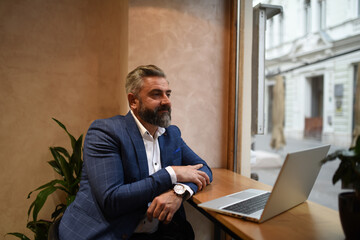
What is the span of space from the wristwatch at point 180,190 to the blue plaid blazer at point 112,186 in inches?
1.4

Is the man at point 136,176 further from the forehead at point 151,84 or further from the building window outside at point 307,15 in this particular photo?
the building window outside at point 307,15

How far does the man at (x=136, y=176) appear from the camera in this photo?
1293mm

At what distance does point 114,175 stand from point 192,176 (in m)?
0.44

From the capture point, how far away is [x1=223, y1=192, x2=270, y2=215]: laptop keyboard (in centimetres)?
114

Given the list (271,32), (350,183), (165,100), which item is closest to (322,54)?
(271,32)

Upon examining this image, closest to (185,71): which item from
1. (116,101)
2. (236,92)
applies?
(236,92)

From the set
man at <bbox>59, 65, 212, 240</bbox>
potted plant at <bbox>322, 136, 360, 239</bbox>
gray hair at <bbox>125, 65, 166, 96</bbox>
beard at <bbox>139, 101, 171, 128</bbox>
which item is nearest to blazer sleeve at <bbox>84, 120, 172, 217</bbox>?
man at <bbox>59, 65, 212, 240</bbox>

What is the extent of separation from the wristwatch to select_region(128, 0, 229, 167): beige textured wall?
0.84 metres

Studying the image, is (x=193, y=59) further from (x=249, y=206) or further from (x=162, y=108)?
(x=249, y=206)

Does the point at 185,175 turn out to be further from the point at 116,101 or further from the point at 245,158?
the point at 116,101

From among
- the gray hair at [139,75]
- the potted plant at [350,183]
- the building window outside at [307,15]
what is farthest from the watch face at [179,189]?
the building window outside at [307,15]

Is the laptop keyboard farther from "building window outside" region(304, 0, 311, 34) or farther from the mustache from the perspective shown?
"building window outside" region(304, 0, 311, 34)

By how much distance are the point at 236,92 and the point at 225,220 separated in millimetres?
1391

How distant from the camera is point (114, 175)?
51.1 inches
